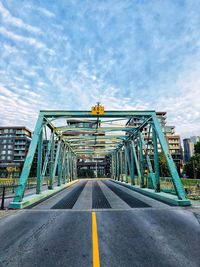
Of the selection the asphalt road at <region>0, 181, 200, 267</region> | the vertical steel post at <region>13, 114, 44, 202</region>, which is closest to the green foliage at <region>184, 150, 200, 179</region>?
the asphalt road at <region>0, 181, 200, 267</region>

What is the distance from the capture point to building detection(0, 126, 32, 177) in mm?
80000

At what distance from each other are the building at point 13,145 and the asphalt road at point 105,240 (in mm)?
81650

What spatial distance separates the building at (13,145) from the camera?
8000 centimetres

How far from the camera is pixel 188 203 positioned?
7.98 metres

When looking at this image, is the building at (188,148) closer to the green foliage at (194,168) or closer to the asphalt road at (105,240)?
the green foliage at (194,168)

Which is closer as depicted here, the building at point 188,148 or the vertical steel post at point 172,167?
the vertical steel post at point 172,167

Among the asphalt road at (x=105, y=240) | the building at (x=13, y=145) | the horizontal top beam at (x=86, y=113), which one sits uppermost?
the building at (x=13, y=145)

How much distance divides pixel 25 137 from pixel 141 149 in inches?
3119

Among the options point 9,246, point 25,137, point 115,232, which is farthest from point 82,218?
point 25,137

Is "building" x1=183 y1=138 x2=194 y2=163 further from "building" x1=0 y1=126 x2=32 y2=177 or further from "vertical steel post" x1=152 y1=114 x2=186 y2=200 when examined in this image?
"vertical steel post" x1=152 y1=114 x2=186 y2=200

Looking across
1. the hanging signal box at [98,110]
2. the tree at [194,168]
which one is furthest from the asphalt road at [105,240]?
the tree at [194,168]

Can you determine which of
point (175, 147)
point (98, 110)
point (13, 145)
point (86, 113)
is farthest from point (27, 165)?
point (13, 145)

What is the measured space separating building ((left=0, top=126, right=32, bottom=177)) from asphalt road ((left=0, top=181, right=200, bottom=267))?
268 ft

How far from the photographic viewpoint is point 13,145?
81938 mm
